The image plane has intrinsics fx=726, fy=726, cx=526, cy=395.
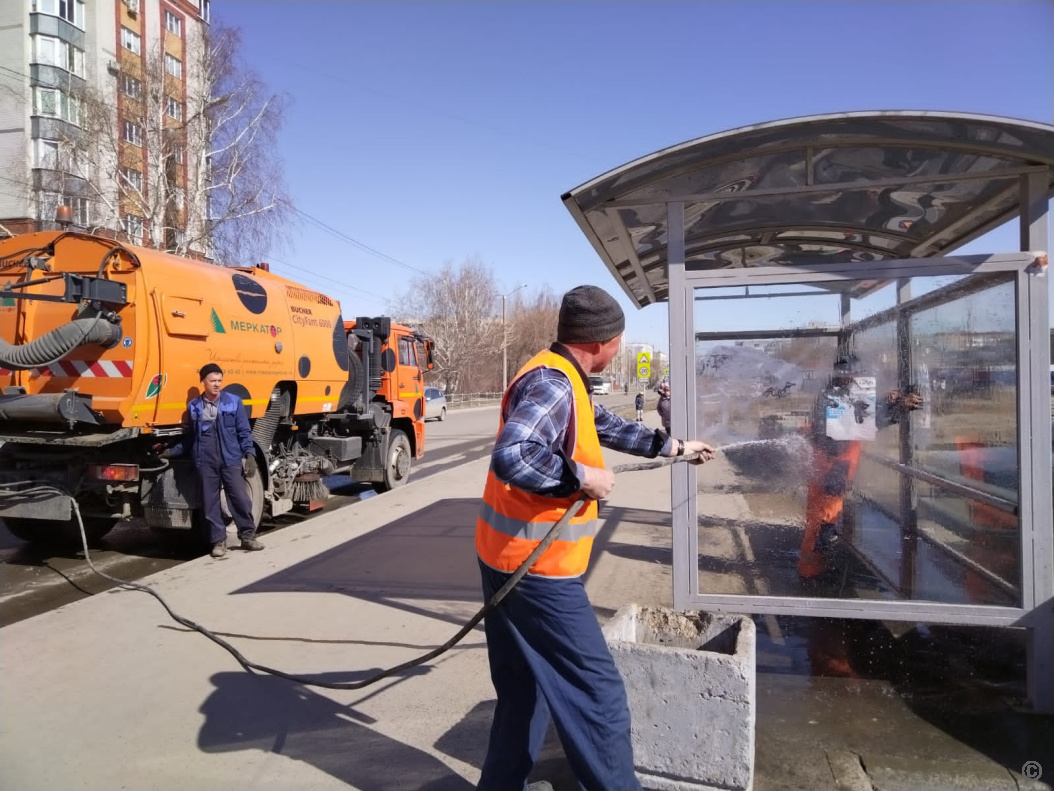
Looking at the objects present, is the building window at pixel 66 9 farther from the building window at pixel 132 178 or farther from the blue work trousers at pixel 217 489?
the blue work trousers at pixel 217 489

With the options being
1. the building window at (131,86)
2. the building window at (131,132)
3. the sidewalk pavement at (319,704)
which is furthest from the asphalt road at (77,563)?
the building window at (131,86)

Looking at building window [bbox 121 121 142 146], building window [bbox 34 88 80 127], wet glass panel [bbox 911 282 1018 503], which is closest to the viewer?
wet glass panel [bbox 911 282 1018 503]

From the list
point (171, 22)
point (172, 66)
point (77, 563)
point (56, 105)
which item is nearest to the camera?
point (77, 563)

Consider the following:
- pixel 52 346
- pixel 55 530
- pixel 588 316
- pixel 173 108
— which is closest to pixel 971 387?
pixel 588 316

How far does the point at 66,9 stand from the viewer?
34.0 m

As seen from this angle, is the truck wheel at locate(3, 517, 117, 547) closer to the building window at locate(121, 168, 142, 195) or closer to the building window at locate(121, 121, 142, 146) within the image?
the building window at locate(121, 168, 142, 195)

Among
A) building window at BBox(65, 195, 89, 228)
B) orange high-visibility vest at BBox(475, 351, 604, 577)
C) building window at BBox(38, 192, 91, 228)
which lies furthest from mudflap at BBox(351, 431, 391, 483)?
building window at BBox(65, 195, 89, 228)

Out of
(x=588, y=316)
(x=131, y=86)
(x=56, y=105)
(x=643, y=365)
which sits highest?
(x=56, y=105)

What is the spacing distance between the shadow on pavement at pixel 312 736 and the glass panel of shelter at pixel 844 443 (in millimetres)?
1972

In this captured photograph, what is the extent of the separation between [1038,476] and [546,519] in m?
2.88

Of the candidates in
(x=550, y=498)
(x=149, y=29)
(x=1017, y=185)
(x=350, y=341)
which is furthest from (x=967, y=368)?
(x=149, y=29)

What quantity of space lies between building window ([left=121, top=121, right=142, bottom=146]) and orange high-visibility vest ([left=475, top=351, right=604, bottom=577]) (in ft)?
91.4

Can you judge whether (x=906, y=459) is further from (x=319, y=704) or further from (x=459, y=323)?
(x=459, y=323)

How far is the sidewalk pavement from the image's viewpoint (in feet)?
10.5
